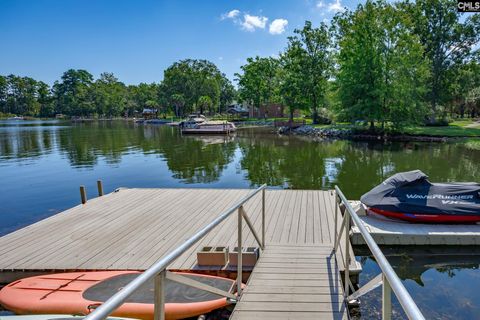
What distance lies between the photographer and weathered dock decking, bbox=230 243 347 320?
343cm

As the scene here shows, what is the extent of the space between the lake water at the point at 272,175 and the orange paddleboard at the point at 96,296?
2366mm

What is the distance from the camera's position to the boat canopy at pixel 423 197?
703cm

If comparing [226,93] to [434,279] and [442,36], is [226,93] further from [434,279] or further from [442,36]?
[434,279]

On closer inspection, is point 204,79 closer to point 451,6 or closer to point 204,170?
point 451,6

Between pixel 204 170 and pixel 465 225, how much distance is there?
41.9 feet

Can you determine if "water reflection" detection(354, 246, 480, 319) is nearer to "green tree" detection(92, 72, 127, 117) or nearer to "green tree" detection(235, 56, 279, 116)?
"green tree" detection(235, 56, 279, 116)

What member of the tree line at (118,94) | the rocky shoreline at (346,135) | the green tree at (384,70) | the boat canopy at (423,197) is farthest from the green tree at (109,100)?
the boat canopy at (423,197)

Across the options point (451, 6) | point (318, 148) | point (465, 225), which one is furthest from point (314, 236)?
point (451, 6)

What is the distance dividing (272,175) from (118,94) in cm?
9118

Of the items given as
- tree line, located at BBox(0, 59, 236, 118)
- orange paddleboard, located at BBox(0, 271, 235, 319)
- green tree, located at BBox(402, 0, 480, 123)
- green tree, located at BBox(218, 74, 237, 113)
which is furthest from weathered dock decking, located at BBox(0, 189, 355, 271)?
green tree, located at BBox(218, 74, 237, 113)

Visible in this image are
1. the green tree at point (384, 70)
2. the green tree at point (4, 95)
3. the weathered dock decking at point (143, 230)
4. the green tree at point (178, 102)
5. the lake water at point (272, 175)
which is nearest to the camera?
the weathered dock decking at point (143, 230)

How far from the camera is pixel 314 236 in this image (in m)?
6.36

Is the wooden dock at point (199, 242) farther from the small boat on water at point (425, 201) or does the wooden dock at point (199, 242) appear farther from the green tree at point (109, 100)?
the green tree at point (109, 100)

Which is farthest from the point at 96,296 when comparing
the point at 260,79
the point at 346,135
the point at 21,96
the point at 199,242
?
the point at 21,96
